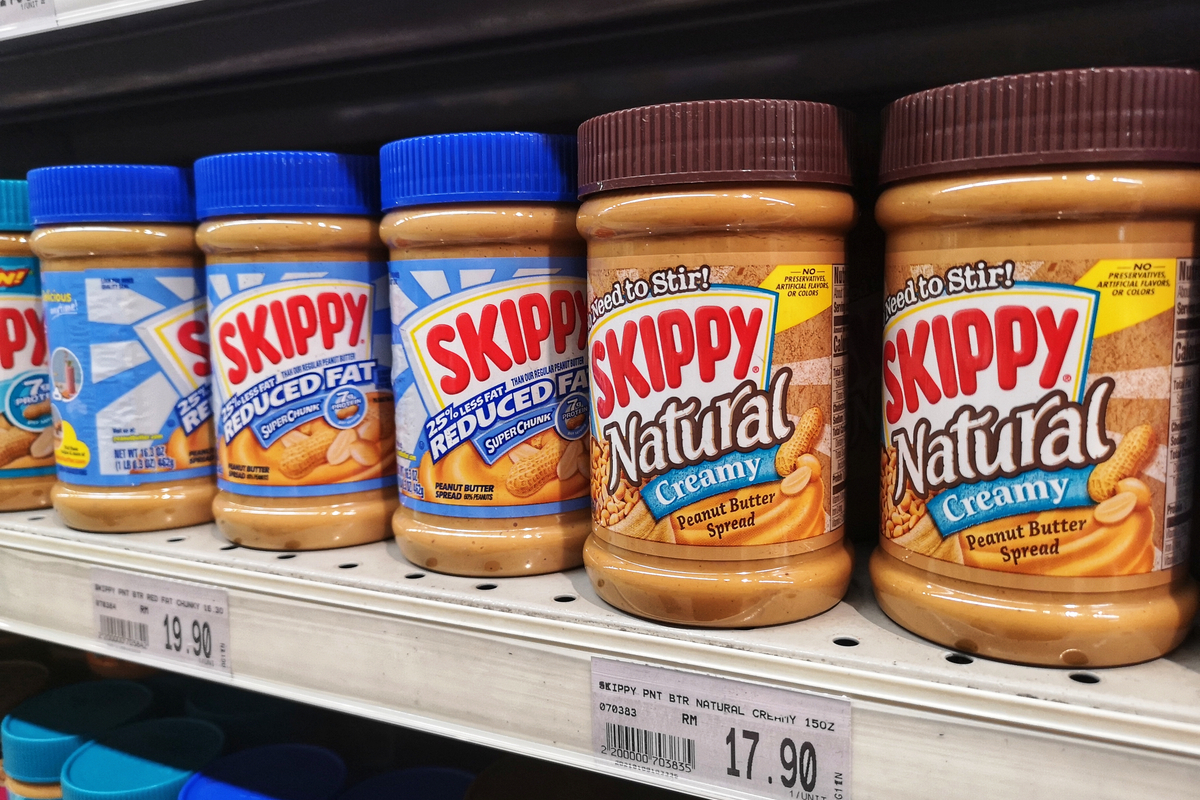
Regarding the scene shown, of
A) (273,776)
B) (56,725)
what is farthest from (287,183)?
(56,725)

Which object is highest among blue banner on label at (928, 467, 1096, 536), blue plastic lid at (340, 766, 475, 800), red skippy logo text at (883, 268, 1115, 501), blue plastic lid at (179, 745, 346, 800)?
red skippy logo text at (883, 268, 1115, 501)

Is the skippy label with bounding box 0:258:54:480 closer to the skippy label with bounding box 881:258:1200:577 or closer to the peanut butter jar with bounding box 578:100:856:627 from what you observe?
the peanut butter jar with bounding box 578:100:856:627

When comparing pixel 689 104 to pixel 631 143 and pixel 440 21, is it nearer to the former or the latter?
pixel 631 143

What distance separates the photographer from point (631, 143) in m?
0.60

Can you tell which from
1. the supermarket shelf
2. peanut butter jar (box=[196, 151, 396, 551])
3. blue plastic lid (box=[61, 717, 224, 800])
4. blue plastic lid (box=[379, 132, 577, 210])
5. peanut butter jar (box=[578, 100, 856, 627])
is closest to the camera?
the supermarket shelf

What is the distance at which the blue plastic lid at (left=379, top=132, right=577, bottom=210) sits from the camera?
2.28 ft

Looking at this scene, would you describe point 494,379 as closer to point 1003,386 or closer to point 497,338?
point 497,338

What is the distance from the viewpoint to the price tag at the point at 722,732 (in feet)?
1.72

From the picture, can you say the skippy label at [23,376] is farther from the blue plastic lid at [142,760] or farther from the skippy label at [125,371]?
the blue plastic lid at [142,760]

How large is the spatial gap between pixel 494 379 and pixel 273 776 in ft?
1.75

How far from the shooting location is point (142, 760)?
970 mm

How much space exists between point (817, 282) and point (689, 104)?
0.14 metres

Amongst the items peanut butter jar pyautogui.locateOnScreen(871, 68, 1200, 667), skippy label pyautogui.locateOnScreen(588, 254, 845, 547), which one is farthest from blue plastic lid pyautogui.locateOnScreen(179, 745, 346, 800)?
peanut butter jar pyautogui.locateOnScreen(871, 68, 1200, 667)

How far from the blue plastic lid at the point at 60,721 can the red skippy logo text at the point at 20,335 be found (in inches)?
16.7
